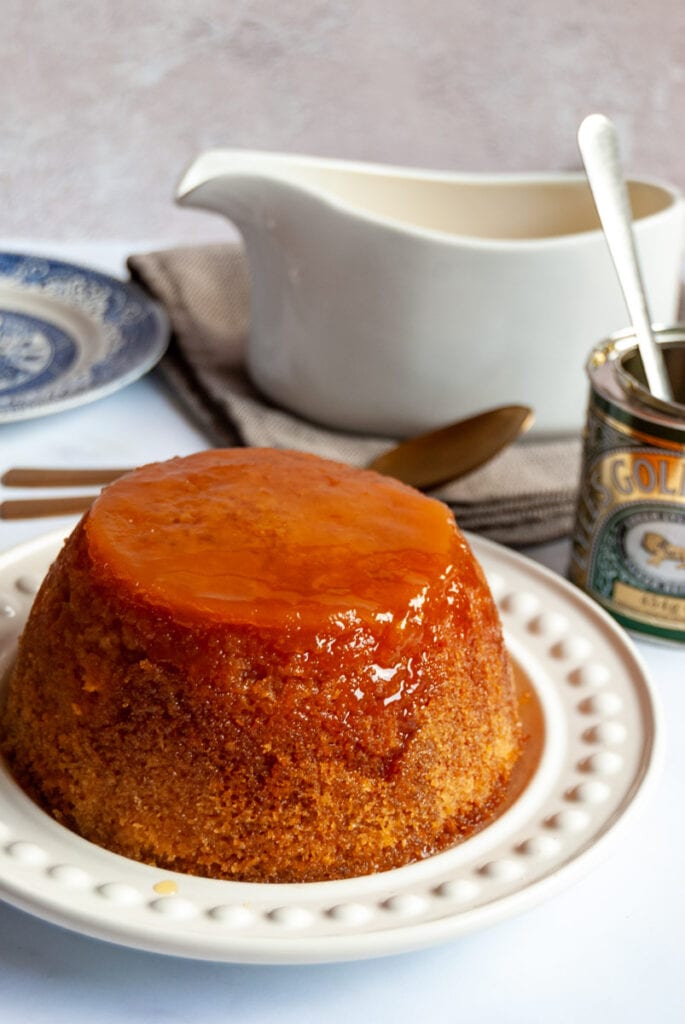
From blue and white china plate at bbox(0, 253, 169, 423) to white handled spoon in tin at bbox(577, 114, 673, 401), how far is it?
19.3 inches

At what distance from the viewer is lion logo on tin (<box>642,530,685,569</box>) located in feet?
2.86

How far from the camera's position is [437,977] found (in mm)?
623

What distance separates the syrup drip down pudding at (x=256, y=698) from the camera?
649mm

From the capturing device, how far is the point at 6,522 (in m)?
1.04

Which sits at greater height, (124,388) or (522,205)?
(522,205)

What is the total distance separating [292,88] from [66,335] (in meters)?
0.91

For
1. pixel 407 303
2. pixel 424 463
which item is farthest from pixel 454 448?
pixel 407 303

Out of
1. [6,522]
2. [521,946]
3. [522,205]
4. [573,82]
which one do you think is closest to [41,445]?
[6,522]

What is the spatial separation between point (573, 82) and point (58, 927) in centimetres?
187

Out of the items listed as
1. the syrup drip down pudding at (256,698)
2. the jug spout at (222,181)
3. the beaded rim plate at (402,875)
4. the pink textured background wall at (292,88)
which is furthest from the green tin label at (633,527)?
the pink textured background wall at (292,88)

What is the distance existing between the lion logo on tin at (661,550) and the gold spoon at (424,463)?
0.19 metres

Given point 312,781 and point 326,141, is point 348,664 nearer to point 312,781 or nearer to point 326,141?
point 312,781

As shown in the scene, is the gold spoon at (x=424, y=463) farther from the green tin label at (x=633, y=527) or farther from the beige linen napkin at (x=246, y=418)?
the green tin label at (x=633, y=527)

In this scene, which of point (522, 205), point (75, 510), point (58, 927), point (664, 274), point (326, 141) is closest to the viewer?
point (58, 927)
